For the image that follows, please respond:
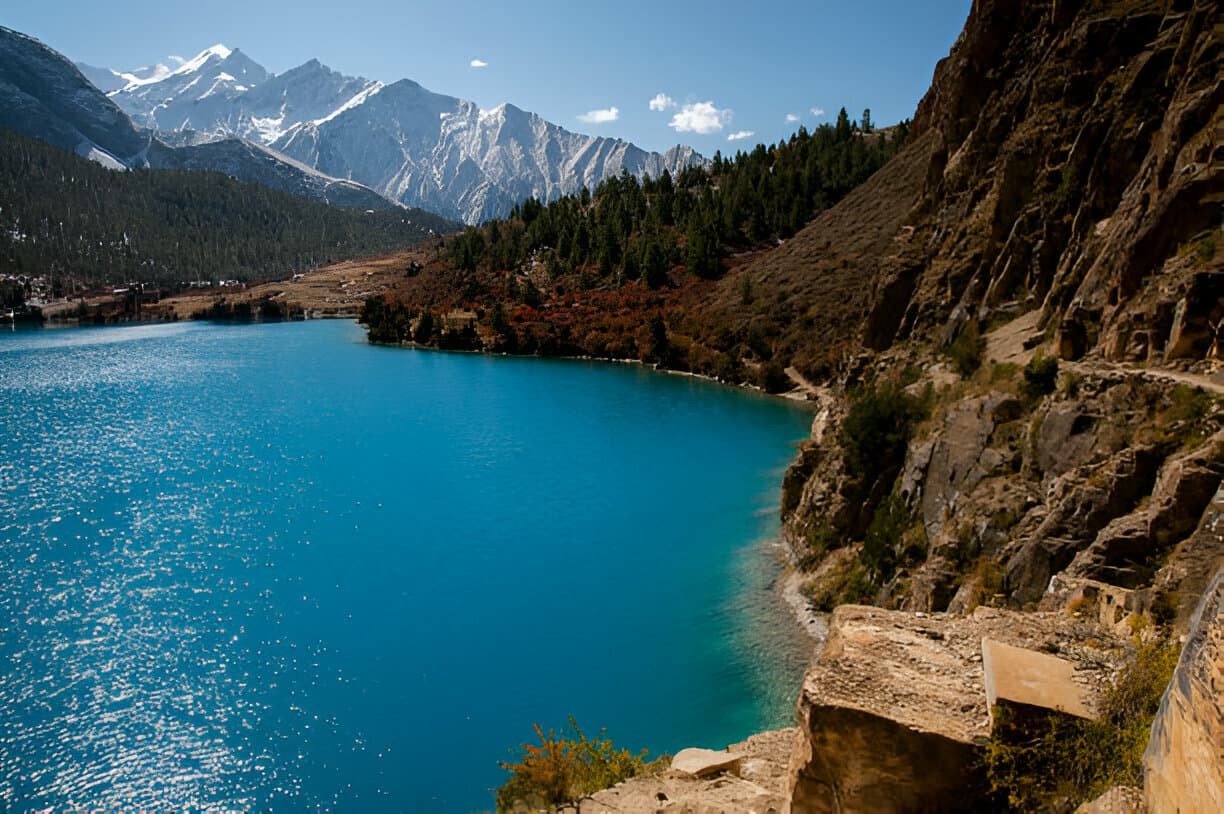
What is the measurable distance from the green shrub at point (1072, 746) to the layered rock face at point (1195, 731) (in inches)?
77.9

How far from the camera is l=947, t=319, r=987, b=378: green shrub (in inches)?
905

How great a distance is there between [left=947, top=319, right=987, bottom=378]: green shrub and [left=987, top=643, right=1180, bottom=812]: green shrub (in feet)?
55.9

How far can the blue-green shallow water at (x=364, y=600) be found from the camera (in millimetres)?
19250

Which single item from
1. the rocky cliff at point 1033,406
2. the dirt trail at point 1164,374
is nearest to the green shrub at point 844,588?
the rocky cliff at point 1033,406

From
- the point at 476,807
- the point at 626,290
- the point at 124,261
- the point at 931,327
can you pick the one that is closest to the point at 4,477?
the point at 476,807

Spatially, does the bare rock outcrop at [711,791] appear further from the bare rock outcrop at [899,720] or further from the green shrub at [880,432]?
the green shrub at [880,432]

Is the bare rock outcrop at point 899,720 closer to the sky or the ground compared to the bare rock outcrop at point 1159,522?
closer to the ground

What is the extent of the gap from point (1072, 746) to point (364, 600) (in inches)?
988

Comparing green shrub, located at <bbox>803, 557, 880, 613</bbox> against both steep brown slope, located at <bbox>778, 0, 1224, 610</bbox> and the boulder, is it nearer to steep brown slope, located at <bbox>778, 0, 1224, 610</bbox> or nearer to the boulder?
steep brown slope, located at <bbox>778, 0, 1224, 610</bbox>

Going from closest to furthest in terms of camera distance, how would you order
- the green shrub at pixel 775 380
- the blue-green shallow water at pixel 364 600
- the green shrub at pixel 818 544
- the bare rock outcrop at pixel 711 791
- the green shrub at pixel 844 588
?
the bare rock outcrop at pixel 711 791, the blue-green shallow water at pixel 364 600, the green shrub at pixel 844 588, the green shrub at pixel 818 544, the green shrub at pixel 775 380

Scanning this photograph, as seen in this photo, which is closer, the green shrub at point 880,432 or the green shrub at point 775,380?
the green shrub at point 880,432

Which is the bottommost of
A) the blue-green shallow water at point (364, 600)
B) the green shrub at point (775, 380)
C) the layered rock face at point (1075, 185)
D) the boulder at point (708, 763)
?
the blue-green shallow water at point (364, 600)

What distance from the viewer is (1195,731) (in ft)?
14.1

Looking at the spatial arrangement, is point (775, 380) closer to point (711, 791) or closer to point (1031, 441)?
point (1031, 441)
